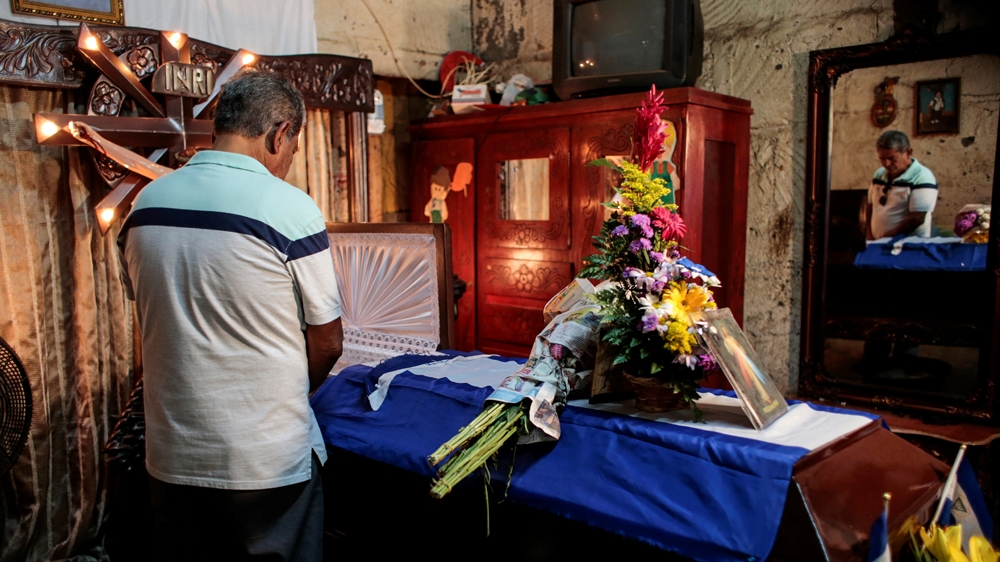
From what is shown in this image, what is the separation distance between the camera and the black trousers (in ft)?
5.86

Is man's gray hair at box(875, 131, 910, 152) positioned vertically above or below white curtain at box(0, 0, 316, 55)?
below

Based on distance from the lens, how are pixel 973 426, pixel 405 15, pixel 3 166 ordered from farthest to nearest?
1. pixel 405 15
2. pixel 973 426
3. pixel 3 166

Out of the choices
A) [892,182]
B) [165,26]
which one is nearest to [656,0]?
[892,182]

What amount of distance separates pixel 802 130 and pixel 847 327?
3.19 ft

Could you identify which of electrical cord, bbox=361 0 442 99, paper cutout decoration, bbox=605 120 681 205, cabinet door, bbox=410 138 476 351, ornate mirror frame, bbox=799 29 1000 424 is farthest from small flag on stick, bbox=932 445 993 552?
electrical cord, bbox=361 0 442 99

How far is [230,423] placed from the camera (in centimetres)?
175

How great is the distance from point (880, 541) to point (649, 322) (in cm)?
64

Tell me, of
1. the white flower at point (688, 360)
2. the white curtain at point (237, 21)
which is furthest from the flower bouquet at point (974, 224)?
the white curtain at point (237, 21)

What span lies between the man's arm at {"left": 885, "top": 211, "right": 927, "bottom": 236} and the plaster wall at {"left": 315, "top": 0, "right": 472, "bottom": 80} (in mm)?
2857

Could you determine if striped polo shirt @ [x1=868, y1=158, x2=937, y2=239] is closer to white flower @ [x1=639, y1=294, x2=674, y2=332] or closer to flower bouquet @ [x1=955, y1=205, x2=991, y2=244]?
flower bouquet @ [x1=955, y1=205, x2=991, y2=244]

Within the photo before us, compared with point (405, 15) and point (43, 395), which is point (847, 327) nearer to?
point (405, 15)

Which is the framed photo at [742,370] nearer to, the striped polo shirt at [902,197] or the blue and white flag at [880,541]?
the blue and white flag at [880,541]

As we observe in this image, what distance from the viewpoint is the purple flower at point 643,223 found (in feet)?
6.07

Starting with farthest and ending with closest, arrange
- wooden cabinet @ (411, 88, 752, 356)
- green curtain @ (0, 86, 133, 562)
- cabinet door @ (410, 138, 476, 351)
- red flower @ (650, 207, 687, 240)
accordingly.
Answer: cabinet door @ (410, 138, 476, 351) → wooden cabinet @ (411, 88, 752, 356) → green curtain @ (0, 86, 133, 562) → red flower @ (650, 207, 687, 240)
